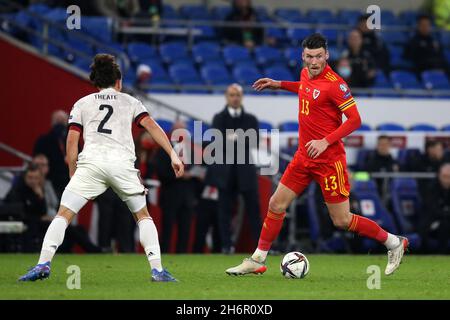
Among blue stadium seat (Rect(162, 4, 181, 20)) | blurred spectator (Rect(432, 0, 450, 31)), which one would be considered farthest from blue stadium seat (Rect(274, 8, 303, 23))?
blurred spectator (Rect(432, 0, 450, 31))

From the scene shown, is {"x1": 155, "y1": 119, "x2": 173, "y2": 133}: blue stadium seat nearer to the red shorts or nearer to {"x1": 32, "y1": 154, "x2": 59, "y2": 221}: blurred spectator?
{"x1": 32, "y1": 154, "x2": 59, "y2": 221}: blurred spectator

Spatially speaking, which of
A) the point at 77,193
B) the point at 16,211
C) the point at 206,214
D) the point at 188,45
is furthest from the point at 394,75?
the point at 77,193

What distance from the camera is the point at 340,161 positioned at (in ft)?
37.3

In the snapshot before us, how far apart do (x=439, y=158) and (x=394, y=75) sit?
→ 4467 mm

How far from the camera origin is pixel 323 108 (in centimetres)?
1134

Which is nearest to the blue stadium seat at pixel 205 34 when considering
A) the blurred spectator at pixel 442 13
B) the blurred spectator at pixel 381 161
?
the blurred spectator at pixel 442 13

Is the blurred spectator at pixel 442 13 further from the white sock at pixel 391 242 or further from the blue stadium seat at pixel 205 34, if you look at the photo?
the white sock at pixel 391 242

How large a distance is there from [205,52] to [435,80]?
15.7 feet

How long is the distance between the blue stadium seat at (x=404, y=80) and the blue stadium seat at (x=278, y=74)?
2415mm

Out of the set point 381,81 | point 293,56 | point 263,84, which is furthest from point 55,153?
point 381,81

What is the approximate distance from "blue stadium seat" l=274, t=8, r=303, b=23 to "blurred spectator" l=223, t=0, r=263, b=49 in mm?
1756

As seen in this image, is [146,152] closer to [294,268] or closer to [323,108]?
[294,268]

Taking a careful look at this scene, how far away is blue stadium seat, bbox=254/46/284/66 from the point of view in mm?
23188
